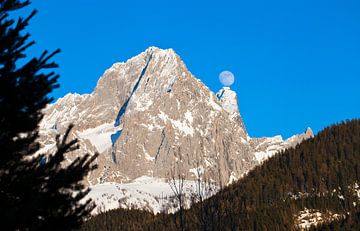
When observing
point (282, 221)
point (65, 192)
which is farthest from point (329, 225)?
point (65, 192)

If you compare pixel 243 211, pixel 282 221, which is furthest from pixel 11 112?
pixel 243 211

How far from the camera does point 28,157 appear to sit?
10664 millimetres

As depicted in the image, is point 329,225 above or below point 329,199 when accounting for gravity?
below

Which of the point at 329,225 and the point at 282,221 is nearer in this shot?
the point at 329,225

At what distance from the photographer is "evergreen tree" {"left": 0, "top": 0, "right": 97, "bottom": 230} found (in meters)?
10.3

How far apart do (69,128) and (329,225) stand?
15351 cm

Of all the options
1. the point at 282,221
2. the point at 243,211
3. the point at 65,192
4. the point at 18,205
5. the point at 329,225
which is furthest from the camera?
the point at 243,211

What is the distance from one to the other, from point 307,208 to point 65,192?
7254 inches

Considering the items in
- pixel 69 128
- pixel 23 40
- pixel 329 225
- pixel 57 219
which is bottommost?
pixel 57 219

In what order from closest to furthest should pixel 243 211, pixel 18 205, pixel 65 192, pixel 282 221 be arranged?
pixel 18 205
pixel 65 192
pixel 282 221
pixel 243 211

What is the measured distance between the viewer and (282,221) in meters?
173

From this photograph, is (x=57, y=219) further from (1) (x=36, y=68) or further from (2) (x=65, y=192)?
(1) (x=36, y=68)

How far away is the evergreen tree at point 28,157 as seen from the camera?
10344mm

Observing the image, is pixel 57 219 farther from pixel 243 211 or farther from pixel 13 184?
pixel 243 211
